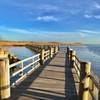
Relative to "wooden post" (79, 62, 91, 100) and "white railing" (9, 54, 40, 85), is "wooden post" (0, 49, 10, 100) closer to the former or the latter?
"white railing" (9, 54, 40, 85)

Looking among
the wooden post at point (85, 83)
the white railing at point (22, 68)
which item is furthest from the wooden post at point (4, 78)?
the wooden post at point (85, 83)

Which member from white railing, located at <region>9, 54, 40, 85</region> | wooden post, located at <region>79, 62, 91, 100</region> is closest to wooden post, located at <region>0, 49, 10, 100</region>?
white railing, located at <region>9, 54, 40, 85</region>

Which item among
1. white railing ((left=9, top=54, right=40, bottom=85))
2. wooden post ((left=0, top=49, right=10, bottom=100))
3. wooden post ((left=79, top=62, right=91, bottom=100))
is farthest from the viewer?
white railing ((left=9, top=54, right=40, bottom=85))

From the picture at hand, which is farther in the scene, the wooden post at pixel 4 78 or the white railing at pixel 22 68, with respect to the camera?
the white railing at pixel 22 68

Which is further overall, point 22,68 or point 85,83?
point 22,68

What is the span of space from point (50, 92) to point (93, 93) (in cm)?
278

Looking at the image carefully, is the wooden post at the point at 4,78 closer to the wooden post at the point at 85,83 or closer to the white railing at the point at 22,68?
the white railing at the point at 22,68

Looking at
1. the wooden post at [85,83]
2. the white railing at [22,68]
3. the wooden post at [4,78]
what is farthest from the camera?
the white railing at [22,68]

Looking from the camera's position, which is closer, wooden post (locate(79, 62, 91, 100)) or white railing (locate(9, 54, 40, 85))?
wooden post (locate(79, 62, 91, 100))

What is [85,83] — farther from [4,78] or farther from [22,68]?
[22,68]

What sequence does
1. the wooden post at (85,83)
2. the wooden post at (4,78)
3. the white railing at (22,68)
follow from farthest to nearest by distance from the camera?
the white railing at (22,68)
the wooden post at (85,83)
the wooden post at (4,78)

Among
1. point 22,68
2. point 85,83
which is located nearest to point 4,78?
point 85,83

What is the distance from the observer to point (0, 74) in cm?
582

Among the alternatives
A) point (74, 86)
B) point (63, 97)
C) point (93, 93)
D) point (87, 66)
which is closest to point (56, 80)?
point (74, 86)
